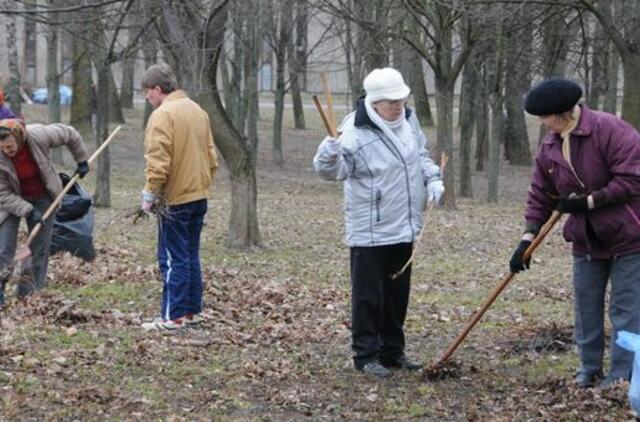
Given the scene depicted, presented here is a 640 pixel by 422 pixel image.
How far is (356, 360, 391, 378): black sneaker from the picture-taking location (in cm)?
683

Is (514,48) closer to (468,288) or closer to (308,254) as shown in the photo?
(308,254)

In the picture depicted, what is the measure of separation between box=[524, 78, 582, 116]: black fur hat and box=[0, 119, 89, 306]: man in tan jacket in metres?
4.25

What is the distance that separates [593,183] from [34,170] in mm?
4691

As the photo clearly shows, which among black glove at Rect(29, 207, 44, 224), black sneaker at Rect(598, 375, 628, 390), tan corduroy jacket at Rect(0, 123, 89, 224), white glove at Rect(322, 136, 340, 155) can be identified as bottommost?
black sneaker at Rect(598, 375, 628, 390)

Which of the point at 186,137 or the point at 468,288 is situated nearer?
the point at 186,137

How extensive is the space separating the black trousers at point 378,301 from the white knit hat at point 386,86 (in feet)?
3.03

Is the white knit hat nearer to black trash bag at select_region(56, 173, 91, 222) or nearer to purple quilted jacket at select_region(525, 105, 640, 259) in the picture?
purple quilted jacket at select_region(525, 105, 640, 259)

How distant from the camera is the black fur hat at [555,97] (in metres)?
6.05

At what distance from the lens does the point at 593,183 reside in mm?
6051

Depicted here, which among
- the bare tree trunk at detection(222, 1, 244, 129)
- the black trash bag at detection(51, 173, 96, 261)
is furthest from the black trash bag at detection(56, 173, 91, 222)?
the bare tree trunk at detection(222, 1, 244, 129)

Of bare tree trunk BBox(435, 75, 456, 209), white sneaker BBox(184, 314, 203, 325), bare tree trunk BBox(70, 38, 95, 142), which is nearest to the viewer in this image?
white sneaker BBox(184, 314, 203, 325)

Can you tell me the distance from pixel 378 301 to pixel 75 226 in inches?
192

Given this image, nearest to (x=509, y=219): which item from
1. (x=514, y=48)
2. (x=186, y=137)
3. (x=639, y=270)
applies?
(x=514, y=48)

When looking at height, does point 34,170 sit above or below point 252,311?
above
